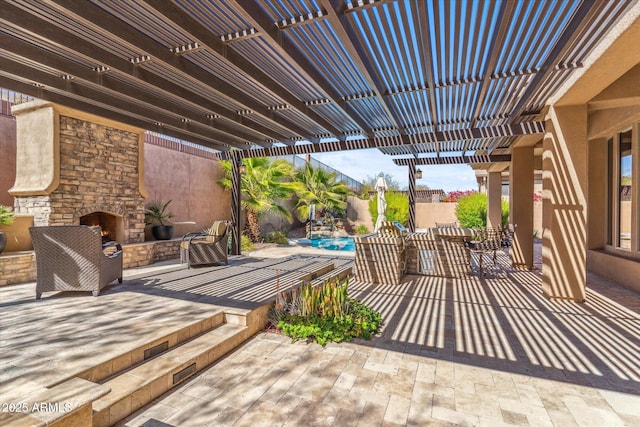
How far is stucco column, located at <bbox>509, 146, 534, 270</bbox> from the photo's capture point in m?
7.37

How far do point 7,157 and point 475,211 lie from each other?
14.5 metres

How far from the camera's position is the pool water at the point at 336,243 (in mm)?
12871

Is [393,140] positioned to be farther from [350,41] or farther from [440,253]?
[350,41]

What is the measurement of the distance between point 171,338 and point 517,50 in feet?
15.9

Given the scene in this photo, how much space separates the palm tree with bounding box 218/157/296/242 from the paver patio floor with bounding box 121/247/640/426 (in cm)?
713

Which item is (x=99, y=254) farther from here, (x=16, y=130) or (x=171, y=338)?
(x=16, y=130)

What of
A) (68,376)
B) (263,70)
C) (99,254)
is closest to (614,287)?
(263,70)

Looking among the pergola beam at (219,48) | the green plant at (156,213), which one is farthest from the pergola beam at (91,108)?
the pergola beam at (219,48)

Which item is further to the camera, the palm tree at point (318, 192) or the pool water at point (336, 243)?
the palm tree at point (318, 192)

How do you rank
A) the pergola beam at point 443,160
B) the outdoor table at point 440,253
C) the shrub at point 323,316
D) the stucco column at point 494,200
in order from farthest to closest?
the stucco column at point 494,200
the pergola beam at point 443,160
the outdoor table at point 440,253
the shrub at point 323,316

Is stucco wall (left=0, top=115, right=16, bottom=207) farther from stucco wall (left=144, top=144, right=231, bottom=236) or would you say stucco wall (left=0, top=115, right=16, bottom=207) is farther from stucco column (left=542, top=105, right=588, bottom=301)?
stucco column (left=542, top=105, right=588, bottom=301)

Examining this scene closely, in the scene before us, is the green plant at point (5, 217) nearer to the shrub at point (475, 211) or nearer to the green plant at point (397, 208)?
the green plant at point (397, 208)

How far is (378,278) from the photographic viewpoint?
5.97 metres

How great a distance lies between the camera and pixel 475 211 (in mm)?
12836
